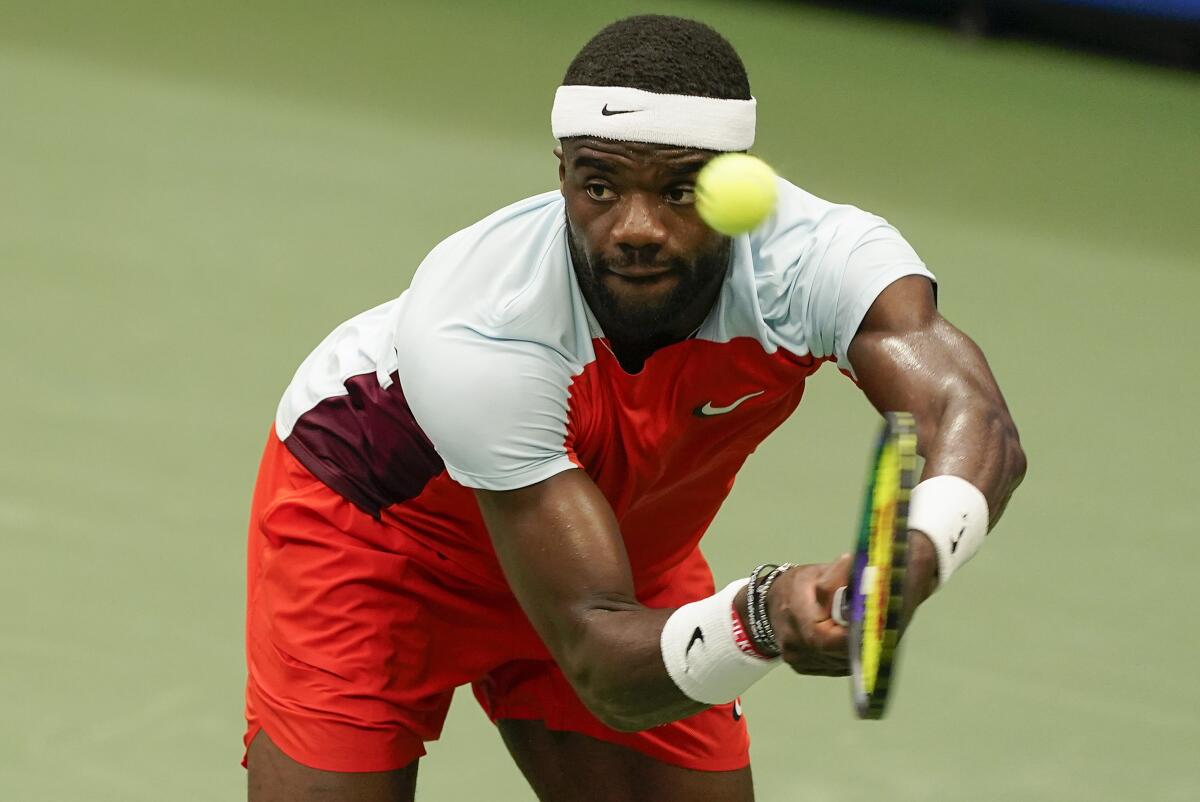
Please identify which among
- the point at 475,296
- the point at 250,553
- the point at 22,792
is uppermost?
the point at 475,296

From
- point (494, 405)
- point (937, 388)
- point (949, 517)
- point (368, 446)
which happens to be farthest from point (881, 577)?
point (368, 446)

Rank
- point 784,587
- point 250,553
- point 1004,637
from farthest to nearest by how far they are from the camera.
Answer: point 1004,637
point 250,553
point 784,587

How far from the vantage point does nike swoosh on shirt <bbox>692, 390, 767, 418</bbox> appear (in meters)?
3.25

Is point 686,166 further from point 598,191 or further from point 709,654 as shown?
point 709,654

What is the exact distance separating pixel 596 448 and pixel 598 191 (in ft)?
1.45

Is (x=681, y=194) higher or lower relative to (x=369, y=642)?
higher

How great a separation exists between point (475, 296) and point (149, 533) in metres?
2.46

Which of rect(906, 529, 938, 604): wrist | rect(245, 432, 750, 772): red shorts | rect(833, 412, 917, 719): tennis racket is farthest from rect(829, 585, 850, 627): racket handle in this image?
rect(245, 432, 750, 772): red shorts

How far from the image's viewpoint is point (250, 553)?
3.83 m

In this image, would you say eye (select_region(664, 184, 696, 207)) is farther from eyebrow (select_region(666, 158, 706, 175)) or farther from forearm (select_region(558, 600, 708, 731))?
forearm (select_region(558, 600, 708, 731))

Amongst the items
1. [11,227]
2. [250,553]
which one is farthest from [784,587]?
[11,227]

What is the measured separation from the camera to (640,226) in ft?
9.68

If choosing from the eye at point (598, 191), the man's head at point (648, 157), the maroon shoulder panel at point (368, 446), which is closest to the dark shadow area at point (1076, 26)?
the maroon shoulder panel at point (368, 446)

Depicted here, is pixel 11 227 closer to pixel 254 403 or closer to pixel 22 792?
pixel 254 403
